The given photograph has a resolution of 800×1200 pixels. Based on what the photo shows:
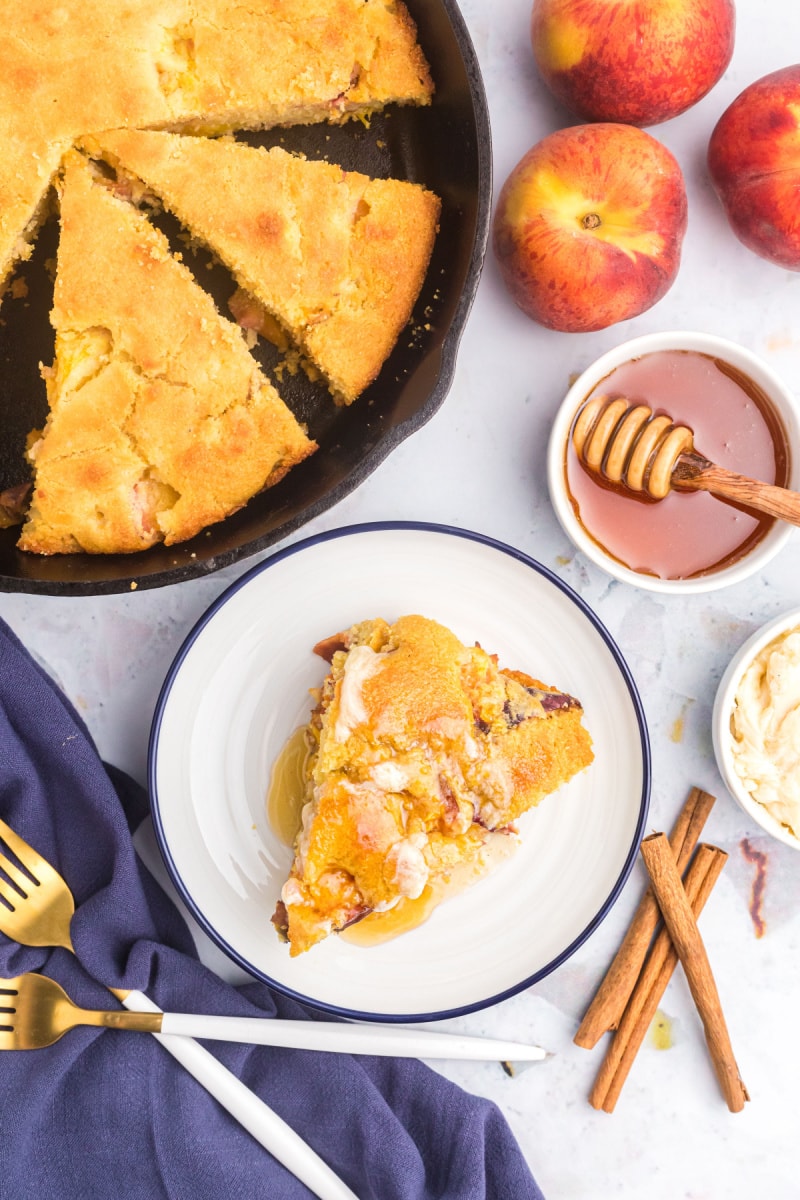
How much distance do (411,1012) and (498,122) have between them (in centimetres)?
260

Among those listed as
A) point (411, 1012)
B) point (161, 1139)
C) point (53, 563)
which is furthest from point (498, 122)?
point (161, 1139)

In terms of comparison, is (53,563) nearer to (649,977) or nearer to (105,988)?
(105,988)

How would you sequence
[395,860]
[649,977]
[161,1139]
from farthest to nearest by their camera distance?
1. [649,977]
2. [161,1139]
3. [395,860]

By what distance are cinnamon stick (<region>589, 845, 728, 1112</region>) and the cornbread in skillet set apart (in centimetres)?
73

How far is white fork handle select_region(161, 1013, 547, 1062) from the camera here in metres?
2.62

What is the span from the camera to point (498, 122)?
2.74 meters

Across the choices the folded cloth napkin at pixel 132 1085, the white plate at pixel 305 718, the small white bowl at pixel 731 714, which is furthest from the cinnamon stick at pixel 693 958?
the folded cloth napkin at pixel 132 1085

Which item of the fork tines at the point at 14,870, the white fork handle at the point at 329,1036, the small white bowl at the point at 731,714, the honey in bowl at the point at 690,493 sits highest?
the honey in bowl at the point at 690,493

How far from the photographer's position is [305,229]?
2.36 m

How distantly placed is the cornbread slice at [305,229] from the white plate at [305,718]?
0.58 metres

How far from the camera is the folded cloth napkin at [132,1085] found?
259cm

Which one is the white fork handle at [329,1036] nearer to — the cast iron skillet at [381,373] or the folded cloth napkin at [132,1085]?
the folded cloth napkin at [132,1085]

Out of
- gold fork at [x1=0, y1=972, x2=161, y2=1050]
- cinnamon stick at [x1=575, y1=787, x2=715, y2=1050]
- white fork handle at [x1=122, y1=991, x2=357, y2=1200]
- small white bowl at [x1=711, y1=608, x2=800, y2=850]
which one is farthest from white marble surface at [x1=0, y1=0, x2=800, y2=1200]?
gold fork at [x1=0, y1=972, x2=161, y2=1050]

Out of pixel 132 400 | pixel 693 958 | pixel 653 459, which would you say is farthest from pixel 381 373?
pixel 693 958
